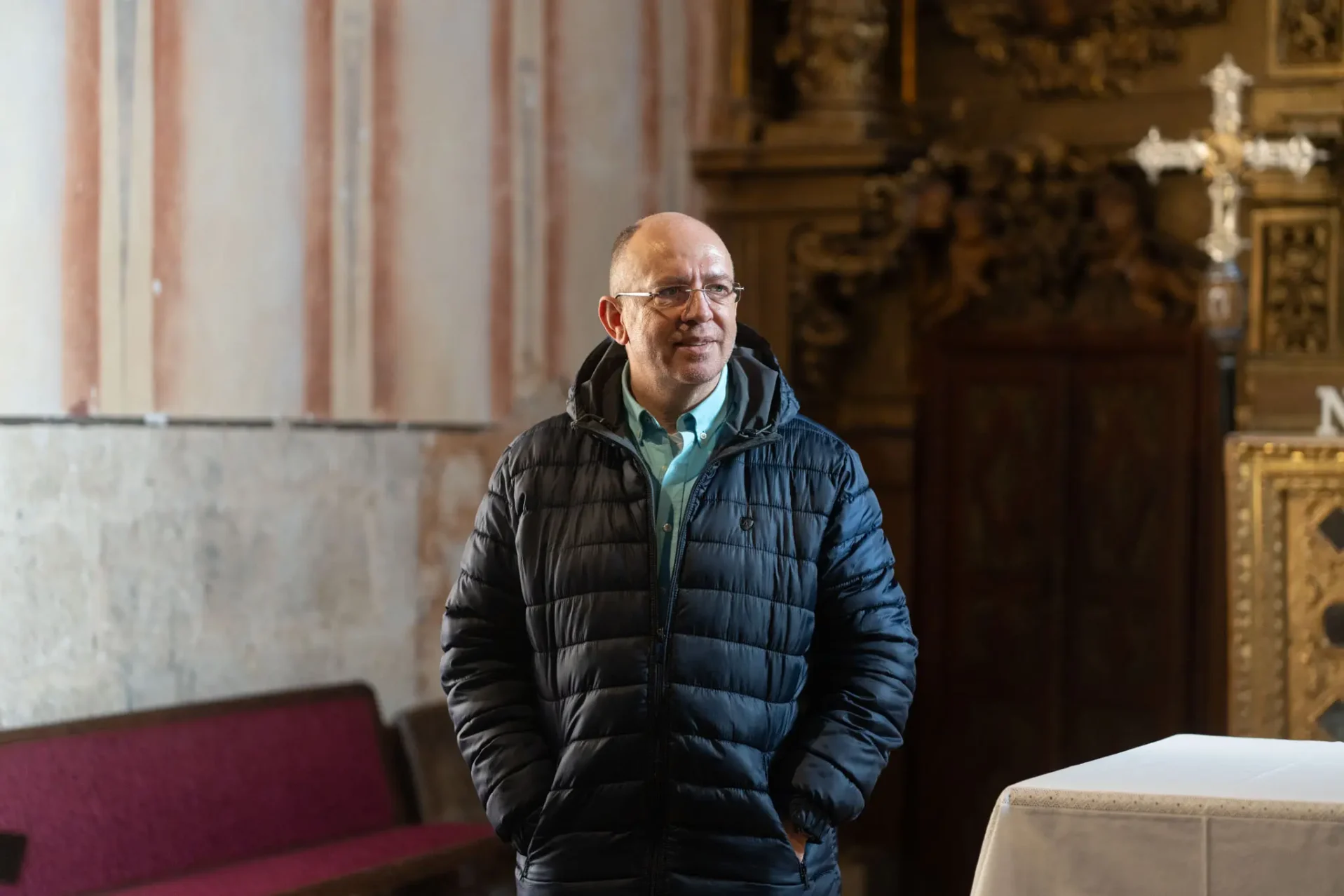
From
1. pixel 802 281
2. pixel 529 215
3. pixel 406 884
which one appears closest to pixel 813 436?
pixel 406 884

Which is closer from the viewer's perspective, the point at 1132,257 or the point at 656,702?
the point at 656,702

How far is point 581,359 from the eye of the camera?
6941 millimetres

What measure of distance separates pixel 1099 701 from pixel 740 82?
2593 millimetres

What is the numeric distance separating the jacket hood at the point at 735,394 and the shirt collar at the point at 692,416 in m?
0.02

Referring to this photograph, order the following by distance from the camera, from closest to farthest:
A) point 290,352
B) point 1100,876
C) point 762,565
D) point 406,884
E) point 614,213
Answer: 1. point 1100,876
2. point 762,565
3. point 406,884
4. point 290,352
5. point 614,213

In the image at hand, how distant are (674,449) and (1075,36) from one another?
456 centimetres

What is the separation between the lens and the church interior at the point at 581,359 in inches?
186

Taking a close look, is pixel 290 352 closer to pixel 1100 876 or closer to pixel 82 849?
pixel 82 849

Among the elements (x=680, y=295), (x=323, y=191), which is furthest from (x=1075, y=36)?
(x=680, y=295)

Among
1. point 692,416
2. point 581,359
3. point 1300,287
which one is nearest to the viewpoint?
point 692,416

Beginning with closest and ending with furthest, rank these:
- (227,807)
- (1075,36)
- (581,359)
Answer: (227,807)
(581,359)
(1075,36)

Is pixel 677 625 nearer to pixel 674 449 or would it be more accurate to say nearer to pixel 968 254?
pixel 674 449

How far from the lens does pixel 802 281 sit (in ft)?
23.7

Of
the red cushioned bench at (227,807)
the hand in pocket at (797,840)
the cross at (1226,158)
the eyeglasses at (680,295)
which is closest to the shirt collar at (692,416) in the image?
the eyeglasses at (680,295)
